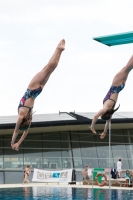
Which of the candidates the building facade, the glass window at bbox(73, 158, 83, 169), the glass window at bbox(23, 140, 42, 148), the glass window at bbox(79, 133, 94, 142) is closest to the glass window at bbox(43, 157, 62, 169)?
the building facade

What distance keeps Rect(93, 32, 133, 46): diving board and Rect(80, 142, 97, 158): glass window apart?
2901cm

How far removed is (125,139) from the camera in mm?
43188

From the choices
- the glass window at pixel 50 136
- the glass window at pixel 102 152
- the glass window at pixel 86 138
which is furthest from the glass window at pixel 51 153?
the glass window at pixel 102 152

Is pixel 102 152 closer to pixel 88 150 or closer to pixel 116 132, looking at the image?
pixel 88 150

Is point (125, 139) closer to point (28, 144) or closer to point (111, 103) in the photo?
point (28, 144)

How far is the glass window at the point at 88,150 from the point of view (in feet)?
136

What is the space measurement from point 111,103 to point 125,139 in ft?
98.0

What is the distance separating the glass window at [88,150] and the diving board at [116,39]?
1142 inches

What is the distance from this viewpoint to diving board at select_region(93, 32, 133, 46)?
12.6m

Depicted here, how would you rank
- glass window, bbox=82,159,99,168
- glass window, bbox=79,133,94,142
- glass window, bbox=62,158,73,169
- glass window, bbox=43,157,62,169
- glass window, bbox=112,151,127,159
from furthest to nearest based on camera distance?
glass window, bbox=79,133,94,142
glass window, bbox=112,151,127,159
glass window, bbox=82,159,99,168
glass window, bbox=62,158,73,169
glass window, bbox=43,157,62,169

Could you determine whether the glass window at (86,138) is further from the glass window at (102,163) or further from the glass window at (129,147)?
the glass window at (129,147)

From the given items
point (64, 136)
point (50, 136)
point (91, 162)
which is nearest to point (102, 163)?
point (91, 162)

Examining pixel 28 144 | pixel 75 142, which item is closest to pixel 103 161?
pixel 75 142

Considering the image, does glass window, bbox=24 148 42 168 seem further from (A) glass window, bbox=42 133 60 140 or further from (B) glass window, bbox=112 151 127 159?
(B) glass window, bbox=112 151 127 159
